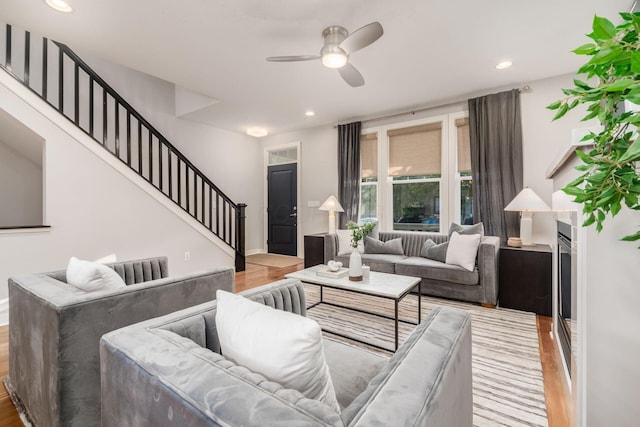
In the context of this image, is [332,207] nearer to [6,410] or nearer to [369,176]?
[369,176]

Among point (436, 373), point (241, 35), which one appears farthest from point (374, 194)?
point (436, 373)

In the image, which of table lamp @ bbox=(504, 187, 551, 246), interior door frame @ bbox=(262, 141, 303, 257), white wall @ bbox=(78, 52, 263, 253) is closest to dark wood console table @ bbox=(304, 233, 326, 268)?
interior door frame @ bbox=(262, 141, 303, 257)

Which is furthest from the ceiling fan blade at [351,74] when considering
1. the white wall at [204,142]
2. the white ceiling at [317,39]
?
the white wall at [204,142]

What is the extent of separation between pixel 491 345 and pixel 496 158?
2.52m

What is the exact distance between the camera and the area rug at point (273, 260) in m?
5.31

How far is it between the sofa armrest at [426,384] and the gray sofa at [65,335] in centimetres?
133

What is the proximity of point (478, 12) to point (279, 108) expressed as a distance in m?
2.96

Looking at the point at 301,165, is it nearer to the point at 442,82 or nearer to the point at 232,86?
the point at 232,86

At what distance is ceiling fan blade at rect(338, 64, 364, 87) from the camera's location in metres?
2.73

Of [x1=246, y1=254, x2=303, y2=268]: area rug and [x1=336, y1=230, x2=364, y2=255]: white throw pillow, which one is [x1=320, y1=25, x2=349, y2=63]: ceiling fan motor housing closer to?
[x1=336, y1=230, x2=364, y2=255]: white throw pillow

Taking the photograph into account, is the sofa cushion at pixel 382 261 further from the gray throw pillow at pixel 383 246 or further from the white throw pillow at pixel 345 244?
the white throw pillow at pixel 345 244

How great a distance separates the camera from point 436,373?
0.75 metres

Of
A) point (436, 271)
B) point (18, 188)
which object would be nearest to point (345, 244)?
point (436, 271)

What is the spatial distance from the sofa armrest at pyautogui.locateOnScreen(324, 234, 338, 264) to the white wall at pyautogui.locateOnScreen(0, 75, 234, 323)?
221 cm
